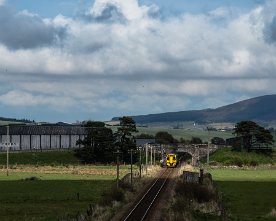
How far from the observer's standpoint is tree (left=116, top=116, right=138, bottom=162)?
190125 millimetres

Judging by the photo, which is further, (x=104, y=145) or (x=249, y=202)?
(x=104, y=145)

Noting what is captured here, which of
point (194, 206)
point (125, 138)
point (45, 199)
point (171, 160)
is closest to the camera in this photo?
point (194, 206)

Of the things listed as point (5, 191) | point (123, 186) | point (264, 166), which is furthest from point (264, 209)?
point (264, 166)

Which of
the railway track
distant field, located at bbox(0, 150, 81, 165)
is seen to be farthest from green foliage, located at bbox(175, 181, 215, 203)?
distant field, located at bbox(0, 150, 81, 165)

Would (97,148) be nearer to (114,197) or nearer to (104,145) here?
(104,145)

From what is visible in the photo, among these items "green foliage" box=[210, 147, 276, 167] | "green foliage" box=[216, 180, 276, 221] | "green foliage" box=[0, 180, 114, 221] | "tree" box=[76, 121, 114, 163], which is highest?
"tree" box=[76, 121, 114, 163]

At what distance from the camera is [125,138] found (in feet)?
636

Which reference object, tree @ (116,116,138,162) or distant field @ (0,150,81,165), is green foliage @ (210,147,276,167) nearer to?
tree @ (116,116,138,162)

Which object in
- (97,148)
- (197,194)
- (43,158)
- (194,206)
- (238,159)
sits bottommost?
(194,206)

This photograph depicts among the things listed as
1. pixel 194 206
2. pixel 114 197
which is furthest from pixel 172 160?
pixel 194 206

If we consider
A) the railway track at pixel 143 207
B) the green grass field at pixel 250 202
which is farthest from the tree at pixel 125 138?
the railway track at pixel 143 207

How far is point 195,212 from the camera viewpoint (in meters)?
55.4

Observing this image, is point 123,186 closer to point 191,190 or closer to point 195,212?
point 191,190

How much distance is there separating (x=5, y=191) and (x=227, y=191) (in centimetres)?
2919
